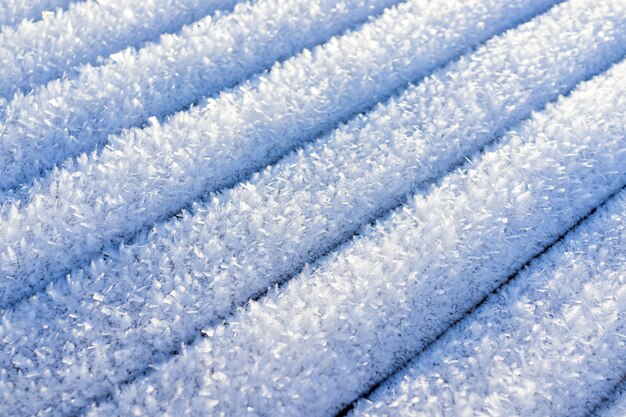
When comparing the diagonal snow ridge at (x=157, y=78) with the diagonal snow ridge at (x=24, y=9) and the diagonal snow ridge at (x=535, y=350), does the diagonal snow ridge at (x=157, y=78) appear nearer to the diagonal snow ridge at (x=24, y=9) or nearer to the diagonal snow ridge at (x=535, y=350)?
the diagonal snow ridge at (x=24, y=9)

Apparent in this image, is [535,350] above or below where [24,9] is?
below

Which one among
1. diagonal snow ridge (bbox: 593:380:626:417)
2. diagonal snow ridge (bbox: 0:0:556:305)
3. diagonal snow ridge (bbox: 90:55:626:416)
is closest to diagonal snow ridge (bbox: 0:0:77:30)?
diagonal snow ridge (bbox: 0:0:556:305)

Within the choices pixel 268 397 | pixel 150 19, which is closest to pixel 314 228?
pixel 268 397

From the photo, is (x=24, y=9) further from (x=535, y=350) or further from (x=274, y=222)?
(x=535, y=350)

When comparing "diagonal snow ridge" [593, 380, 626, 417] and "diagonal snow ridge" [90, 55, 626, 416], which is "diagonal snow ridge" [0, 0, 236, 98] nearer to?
"diagonal snow ridge" [90, 55, 626, 416]

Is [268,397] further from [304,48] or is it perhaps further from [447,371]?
[304,48]

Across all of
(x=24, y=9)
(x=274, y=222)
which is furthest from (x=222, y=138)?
(x=24, y=9)
